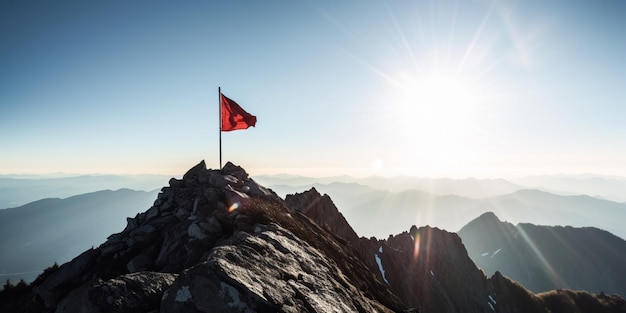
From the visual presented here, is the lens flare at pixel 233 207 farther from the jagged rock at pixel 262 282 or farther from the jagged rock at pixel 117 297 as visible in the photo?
the jagged rock at pixel 117 297

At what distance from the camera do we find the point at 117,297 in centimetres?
970

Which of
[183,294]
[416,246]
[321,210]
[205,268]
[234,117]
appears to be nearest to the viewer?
[183,294]

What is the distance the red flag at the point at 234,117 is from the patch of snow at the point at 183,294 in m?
19.4

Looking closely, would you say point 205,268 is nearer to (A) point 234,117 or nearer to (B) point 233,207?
(B) point 233,207

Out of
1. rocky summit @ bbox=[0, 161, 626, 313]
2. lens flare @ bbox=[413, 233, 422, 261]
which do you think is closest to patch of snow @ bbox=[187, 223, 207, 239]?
rocky summit @ bbox=[0, 161, 626, 313]

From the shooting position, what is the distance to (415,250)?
329 feet

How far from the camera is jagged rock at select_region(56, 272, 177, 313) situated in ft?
30.8

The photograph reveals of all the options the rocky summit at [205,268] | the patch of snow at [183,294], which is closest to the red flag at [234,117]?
the rocky summit at [205,268]

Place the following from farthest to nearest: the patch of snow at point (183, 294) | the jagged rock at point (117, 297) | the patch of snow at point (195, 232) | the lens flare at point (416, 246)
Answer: the lens flare at point (416, 246) → the patch of snow at point (195, 232) → the jagged rock at point (117, 297) → the patch of snow at point (183, 294)

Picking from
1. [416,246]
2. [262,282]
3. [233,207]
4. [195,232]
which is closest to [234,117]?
[233,207]

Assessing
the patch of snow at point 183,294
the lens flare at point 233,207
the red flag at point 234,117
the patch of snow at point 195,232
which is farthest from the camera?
the red flag at point 234,117

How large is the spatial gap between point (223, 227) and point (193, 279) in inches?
364

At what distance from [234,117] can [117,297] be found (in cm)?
2011

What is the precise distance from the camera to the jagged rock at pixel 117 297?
30.8 ft
